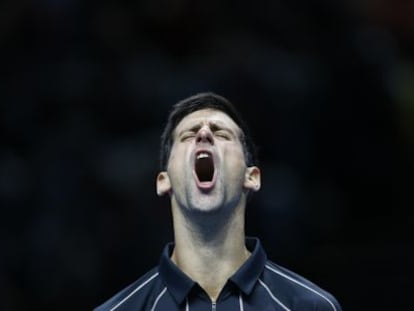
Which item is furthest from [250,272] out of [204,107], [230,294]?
[204,107]

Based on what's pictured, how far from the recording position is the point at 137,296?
349cm

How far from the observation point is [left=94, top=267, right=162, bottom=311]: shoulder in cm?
347

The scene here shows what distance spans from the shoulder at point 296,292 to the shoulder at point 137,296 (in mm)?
352

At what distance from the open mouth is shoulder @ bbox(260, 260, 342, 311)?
0.36 meters

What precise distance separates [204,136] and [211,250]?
37 centimetres

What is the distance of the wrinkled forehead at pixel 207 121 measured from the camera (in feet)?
11.9

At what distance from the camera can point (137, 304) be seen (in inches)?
136

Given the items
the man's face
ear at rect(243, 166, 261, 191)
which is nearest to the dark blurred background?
ear at rect(243, 166, 261, 191)

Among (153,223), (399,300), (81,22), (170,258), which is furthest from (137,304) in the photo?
(81,22)

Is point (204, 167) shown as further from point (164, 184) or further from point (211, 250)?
point (211, 250)

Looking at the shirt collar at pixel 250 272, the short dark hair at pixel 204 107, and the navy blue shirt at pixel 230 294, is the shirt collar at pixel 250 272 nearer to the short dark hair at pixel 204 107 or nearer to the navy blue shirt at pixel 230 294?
the navy blue shirt at pixel 230 294

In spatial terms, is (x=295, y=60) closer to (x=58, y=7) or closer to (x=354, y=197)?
(x=354, y=197)

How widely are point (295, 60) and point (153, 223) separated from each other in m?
1.33

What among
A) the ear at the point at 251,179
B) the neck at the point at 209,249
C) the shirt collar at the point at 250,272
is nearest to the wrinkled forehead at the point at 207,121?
the ear at the point at 251,179
